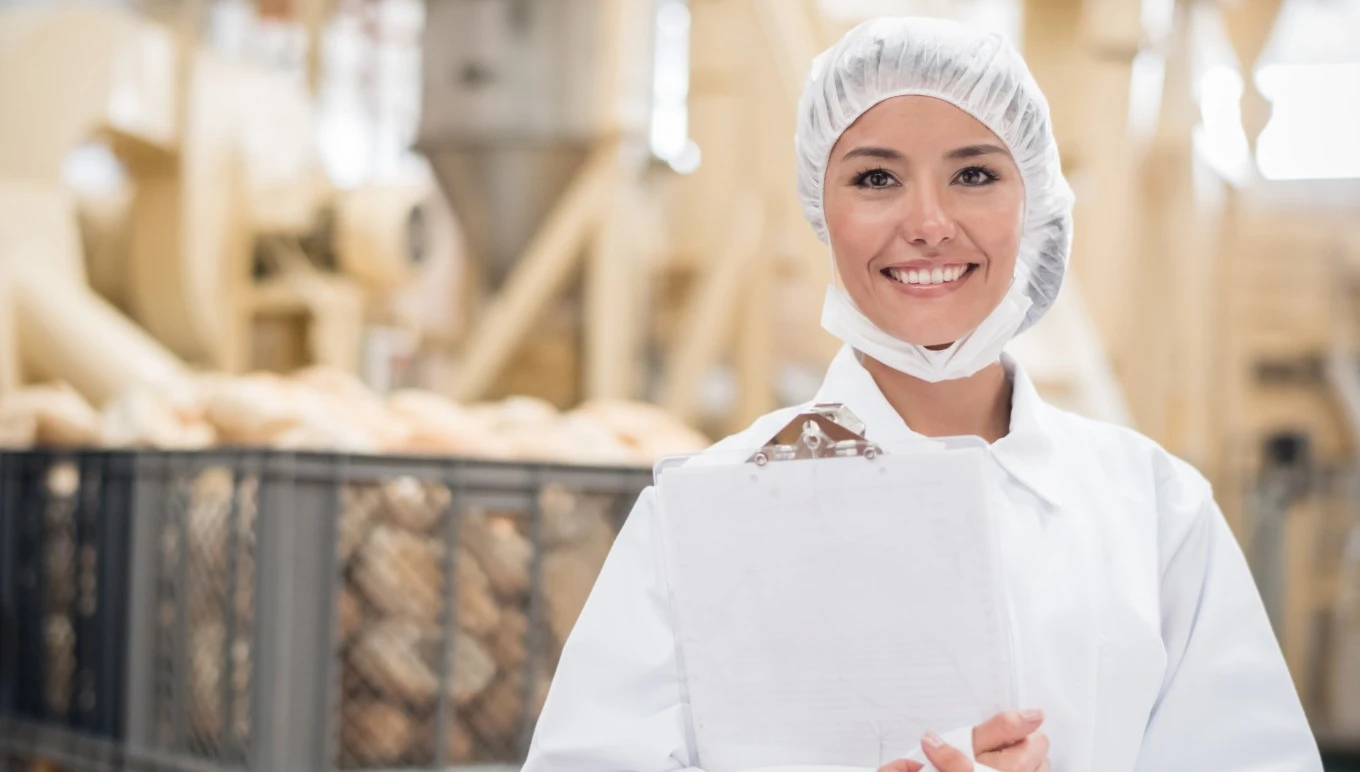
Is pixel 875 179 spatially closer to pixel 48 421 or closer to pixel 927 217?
pixel 927 217

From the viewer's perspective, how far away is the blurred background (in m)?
2.35

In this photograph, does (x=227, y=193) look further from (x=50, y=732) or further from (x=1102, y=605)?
(x=1102, y=605)

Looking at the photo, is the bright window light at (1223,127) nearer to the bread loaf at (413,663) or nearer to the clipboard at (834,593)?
the bread loaf at (413,663)

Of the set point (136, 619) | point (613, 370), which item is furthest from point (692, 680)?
point (613, 370)

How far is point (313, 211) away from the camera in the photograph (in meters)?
5.02

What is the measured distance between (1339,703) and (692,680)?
18.3 ft

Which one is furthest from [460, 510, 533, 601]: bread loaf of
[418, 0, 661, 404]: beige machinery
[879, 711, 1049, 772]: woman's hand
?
[418, 0, 661, 404]: beige machinery

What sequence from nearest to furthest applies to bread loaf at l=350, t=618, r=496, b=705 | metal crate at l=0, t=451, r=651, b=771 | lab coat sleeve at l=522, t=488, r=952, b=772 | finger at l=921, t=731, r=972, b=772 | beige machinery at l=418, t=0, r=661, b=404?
finger at l=921, t=731, r=972, b=772 → lab coat sleeve at l=522, t=488, r=952, b=772 → metal crate at l=0, t=451, r=651, b=771 → bread loaf at l=350, t=618, r=496, b=705 → beige machinery at l=418, t=0, r=661, b=404

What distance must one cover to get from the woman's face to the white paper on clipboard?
0.63ft

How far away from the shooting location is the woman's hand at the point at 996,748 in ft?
3.32

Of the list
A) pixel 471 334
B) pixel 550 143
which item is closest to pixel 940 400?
pixel 550 143

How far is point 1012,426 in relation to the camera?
1240 millimetres

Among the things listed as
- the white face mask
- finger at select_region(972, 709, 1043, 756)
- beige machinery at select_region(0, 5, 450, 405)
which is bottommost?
finger at select_region(972, 709, 1043, 756)

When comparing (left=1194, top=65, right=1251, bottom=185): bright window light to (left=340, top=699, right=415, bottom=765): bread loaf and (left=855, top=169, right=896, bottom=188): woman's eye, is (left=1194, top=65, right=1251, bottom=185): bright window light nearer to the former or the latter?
(left=340, top=699, right=415, bottom=765): bread loaf
